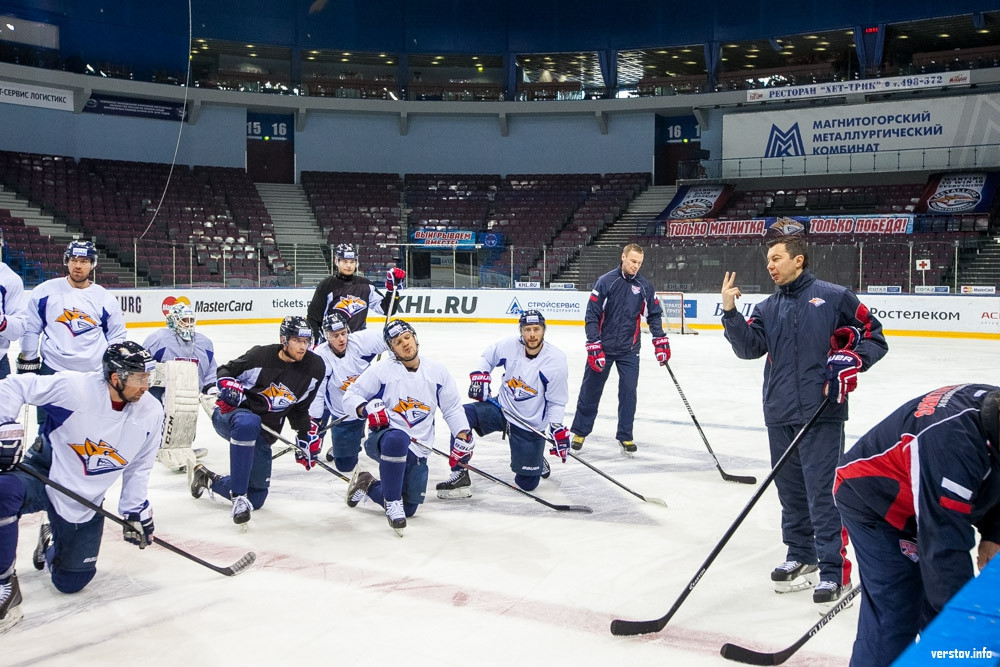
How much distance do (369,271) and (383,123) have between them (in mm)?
10663

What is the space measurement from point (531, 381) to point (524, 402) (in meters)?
0.15

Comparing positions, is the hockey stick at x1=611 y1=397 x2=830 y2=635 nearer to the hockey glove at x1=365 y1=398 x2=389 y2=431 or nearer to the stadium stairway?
the hockey glove at x1=365 y1=398 x2=389 y2=431

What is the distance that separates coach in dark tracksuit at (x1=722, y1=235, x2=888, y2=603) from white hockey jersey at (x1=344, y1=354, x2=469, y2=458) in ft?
6.06

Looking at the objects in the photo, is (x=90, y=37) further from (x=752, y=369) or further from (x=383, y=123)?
(x=752, y=369)

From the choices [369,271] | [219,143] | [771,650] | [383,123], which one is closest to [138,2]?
[219,143]

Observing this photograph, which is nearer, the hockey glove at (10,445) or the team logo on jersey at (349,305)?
the hockey glove at (10,445)

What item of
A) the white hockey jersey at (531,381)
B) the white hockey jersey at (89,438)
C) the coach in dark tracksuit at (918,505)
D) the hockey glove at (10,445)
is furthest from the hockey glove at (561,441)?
the hockey glove at (10,445)

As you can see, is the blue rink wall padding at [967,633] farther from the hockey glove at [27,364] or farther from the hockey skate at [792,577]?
the hockey glove at [27,364]

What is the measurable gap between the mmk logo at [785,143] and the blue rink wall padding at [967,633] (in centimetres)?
2724

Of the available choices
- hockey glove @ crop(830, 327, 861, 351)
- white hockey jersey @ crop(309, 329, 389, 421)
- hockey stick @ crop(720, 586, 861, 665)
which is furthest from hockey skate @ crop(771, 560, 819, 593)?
white hockey jersey @ crop(309, 329, 389, 421)

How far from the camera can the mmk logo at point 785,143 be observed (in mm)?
26953

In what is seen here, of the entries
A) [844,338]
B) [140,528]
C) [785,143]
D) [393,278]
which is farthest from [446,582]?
[785,143]

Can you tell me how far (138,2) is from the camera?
25328 mm

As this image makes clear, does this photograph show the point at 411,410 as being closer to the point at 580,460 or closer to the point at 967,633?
the point at 580,460
